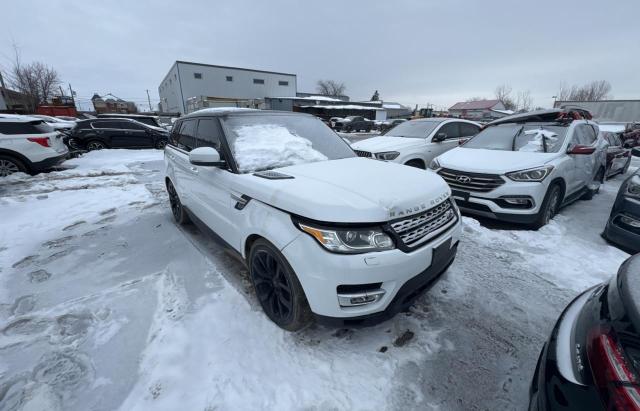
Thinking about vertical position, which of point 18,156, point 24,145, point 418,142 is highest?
point 24,145

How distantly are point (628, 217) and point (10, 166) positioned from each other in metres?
12.5

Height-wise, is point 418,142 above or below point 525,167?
above

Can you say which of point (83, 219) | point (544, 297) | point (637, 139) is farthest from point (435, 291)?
point (637, 139)

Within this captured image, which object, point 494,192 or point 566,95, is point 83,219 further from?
point 566,95

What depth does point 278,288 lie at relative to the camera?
2236 millimetres

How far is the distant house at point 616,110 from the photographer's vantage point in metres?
31.4

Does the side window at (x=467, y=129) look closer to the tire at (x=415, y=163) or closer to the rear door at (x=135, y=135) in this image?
the tire at (x=415, y=163)

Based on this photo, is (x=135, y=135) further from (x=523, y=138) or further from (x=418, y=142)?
(x=523, y=138)

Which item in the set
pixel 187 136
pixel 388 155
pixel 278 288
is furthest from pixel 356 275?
pixel 388 155

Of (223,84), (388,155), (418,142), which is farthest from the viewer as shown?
(223,84)

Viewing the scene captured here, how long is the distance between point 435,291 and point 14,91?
58051 mm

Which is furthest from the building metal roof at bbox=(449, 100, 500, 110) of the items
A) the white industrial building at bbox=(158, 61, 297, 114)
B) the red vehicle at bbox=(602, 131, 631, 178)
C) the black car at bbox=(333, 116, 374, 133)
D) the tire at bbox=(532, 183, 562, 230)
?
the tire at bbox=(532, 183, 562, 230)

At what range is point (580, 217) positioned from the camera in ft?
16.0

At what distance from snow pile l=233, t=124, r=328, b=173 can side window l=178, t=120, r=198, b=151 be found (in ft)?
3.51
